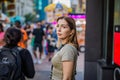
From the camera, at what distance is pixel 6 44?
13.0 feet

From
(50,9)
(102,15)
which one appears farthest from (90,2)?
(50,9)

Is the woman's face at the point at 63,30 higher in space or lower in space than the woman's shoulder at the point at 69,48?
higher

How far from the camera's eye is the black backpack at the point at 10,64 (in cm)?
382

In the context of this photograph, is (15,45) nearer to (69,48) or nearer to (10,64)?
(10,64)

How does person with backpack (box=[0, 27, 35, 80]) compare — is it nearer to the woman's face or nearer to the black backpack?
the black backpack

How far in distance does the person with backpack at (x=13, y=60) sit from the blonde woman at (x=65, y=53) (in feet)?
1.90

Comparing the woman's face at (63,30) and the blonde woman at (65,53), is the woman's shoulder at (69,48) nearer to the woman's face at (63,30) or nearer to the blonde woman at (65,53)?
the blonde woman at (65,53)

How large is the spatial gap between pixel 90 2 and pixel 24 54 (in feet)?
16.7

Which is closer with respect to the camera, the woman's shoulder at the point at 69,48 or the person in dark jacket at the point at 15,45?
the woman's shoulder at the point at 69,48

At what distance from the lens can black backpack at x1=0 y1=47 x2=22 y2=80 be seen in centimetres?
382

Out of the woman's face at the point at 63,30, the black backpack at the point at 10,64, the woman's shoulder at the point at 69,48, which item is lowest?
the black backpack at the point at 10,64

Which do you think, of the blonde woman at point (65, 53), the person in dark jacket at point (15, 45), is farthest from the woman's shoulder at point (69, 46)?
the person in dark jacket at point (15, 45)

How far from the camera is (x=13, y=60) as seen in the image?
383 cm

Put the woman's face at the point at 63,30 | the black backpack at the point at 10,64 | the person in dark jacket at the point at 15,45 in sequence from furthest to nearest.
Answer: the person in dark jacket at the point at 15,45 < the black backpack at the point at 10,64 < the woman's face at the point at 63,30
